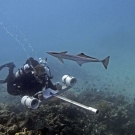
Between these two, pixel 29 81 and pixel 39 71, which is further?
pixel 29 81

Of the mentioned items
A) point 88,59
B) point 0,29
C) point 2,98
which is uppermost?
point 0,29

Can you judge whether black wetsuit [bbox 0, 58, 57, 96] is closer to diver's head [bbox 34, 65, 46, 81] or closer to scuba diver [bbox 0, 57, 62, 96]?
scuba diver [bbox 0, 57, 62, 96]

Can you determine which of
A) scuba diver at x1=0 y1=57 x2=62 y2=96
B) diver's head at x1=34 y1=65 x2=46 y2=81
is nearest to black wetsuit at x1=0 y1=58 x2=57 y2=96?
scuba diver at x1=0 y1=57 x2=62 y2=96

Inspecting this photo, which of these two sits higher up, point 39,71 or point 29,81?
point 39,71

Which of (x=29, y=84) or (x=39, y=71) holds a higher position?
(x=39, y=71)

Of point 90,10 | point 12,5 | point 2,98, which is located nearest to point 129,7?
point 90,10

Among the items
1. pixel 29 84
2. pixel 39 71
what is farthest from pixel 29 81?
pixel 39 71

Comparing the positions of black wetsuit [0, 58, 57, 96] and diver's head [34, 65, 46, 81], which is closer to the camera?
diver's head [34, 65, 46, 81]

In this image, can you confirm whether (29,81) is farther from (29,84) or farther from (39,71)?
(39,71)

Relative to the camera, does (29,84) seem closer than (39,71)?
No

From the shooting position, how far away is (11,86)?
843 centimetres

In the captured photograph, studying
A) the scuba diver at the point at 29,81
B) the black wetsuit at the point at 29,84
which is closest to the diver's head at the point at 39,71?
the scuba diver at the point at 29,81

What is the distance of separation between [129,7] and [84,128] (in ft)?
532

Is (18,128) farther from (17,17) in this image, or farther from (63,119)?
(17,17)
